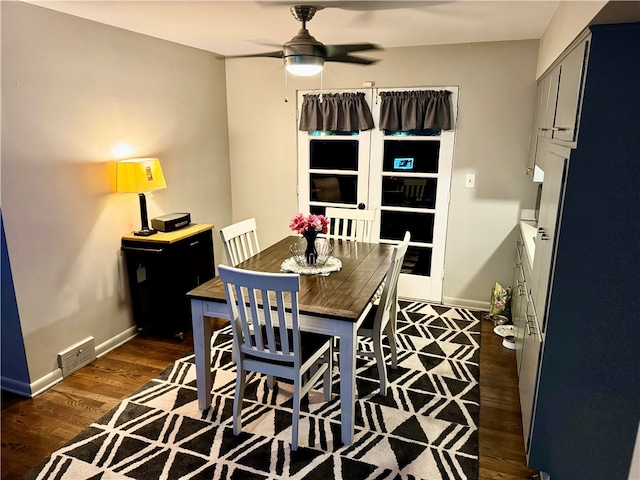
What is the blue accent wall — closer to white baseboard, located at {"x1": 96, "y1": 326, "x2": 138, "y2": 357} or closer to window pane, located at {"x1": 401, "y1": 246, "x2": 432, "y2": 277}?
white baseboard, located at {"x1": 96, "y1": 326, "x2": 138, "y2": 357}

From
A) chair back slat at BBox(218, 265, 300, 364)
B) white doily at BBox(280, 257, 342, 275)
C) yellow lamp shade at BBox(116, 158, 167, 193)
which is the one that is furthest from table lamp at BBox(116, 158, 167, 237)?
chair back slat at BBox(218, 265, 300, 364)

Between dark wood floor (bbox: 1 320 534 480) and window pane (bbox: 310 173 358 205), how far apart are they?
1955mm

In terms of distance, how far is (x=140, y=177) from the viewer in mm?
3318

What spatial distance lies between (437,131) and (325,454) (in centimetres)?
299

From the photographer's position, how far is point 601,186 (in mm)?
1755

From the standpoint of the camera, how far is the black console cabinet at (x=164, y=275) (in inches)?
137

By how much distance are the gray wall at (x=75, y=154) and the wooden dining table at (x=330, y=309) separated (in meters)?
1.17

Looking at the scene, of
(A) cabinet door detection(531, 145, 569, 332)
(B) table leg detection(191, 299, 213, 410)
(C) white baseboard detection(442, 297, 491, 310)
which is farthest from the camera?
(C) white baseboard detection(442, 297, 491, 310)

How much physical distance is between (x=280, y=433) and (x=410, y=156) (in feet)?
9.31

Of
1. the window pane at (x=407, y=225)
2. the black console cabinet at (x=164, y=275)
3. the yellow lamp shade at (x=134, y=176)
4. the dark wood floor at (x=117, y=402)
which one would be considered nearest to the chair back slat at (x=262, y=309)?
the dark wood floor at (x=117, y=402)

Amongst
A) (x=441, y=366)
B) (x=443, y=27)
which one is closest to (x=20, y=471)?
(x=441, y=366)

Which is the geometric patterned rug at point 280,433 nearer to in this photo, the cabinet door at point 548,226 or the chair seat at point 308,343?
the chair seat at point 308,343

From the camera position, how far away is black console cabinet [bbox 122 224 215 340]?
3.48 m

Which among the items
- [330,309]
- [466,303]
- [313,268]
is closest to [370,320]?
[313,268]
